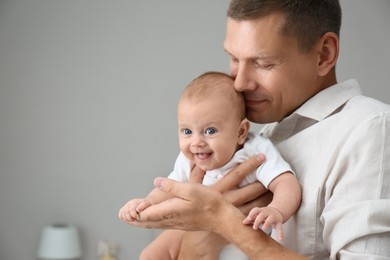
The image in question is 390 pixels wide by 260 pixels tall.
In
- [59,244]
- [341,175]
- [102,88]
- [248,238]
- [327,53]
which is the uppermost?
[327,53]

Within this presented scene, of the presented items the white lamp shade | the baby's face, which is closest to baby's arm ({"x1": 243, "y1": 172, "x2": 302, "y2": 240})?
the baby's face

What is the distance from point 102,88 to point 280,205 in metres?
3.41

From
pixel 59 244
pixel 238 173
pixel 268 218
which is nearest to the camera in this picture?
pixel 268 218

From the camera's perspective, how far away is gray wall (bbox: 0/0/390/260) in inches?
179

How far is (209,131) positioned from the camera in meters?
1.46

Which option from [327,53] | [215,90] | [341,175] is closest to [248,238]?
[341,175]

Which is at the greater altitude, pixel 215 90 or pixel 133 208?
pixel 215 90

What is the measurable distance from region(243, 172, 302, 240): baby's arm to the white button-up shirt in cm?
4

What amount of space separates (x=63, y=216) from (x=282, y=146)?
3.45 m

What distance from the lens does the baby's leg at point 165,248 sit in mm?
1511

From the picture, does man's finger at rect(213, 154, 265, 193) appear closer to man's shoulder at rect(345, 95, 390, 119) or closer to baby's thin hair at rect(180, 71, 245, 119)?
baby's thin hair at rect(180, 71, 245, 119)

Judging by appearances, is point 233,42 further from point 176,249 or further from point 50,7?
point 50,7

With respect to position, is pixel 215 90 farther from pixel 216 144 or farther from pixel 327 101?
pixel 327 101

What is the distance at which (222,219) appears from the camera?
1313mm
